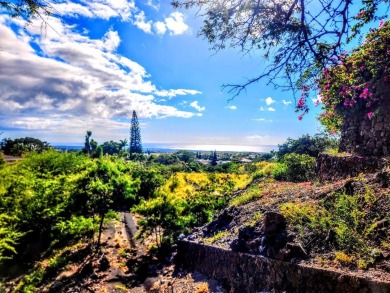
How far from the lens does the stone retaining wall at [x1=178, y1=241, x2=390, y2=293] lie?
3.56 meters

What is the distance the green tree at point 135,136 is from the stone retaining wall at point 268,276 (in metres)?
60.2

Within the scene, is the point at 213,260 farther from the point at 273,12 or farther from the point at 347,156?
the point at 273,12

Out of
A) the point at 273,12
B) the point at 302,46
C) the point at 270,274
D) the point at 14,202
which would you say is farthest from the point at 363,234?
the point at 14,202

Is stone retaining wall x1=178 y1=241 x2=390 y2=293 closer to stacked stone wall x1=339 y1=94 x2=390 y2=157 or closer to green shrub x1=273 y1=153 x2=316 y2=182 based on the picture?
stacked stone wall x1=339 y1=94 x2=390 y2=157

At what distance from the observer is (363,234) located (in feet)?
14.4

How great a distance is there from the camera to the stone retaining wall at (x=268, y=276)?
3559mm

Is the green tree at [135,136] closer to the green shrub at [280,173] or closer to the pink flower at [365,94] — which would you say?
the green shrub at [280,173]

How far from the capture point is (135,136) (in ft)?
220

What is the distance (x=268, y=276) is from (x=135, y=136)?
211ft

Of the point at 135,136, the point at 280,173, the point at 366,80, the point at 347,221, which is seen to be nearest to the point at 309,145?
the point at 280,173

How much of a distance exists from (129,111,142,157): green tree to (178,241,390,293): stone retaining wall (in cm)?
6015

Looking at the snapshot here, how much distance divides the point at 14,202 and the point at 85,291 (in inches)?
185

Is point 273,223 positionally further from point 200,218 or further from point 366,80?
point 200,218

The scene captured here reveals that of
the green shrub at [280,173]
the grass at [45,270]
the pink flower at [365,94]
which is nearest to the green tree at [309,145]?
the green shrub at [280,173]
